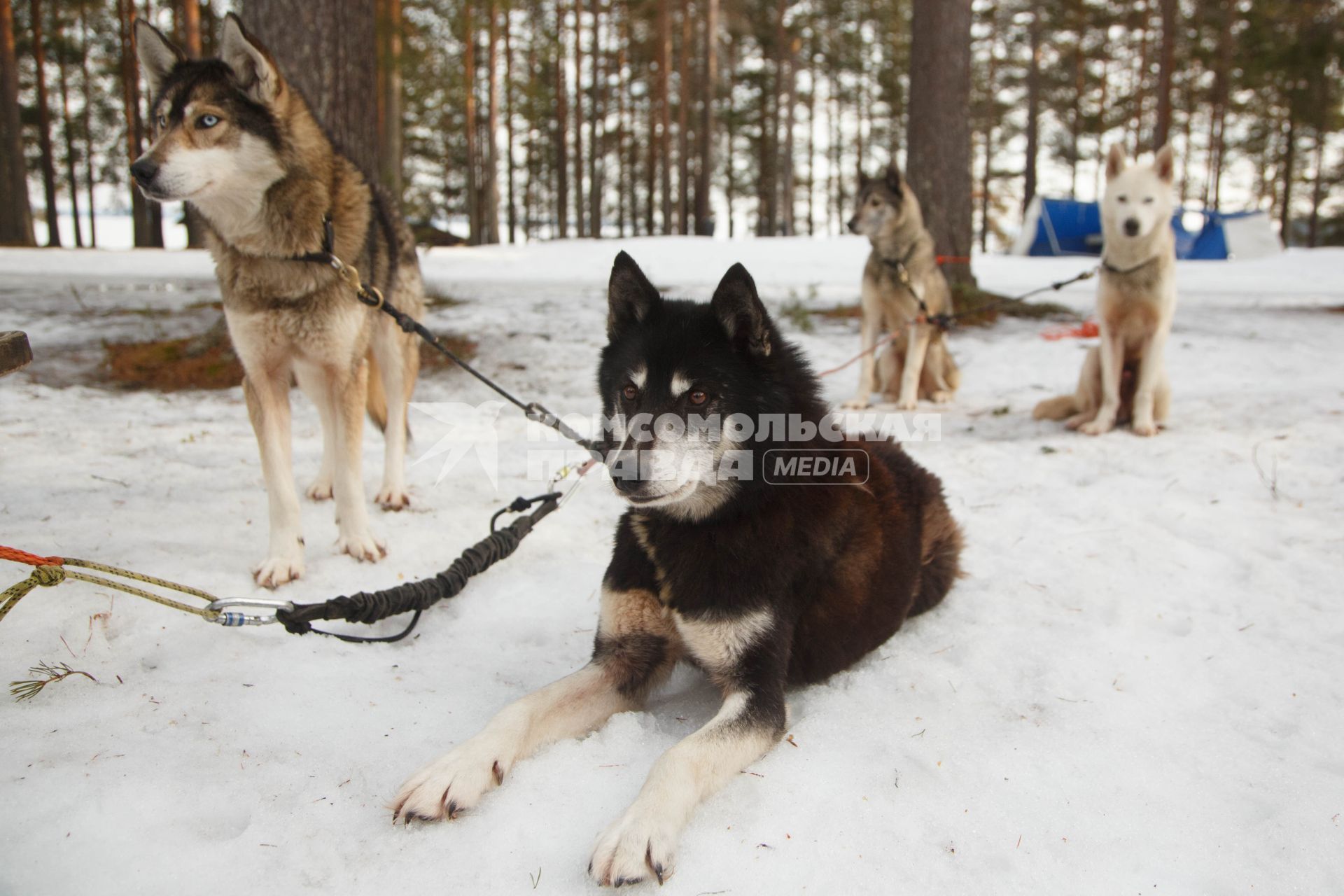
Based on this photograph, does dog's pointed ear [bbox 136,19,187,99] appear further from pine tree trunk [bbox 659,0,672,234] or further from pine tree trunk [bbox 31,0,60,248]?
pine tree trunk [bbox 659,0,672,234]

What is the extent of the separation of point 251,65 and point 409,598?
228 centimetres

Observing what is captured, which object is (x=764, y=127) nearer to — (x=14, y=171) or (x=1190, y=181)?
(x=1190, y=181)

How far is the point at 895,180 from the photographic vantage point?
7.21m

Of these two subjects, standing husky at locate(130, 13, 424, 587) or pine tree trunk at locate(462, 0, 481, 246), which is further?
pine tree trunk at locate(462, 0, 481, 246)

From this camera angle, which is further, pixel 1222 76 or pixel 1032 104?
pixel 1032 104

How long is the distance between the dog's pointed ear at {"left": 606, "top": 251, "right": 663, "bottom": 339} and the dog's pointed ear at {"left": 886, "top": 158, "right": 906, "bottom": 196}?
541 cm

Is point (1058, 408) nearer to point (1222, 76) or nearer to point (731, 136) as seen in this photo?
point (1222, 76)

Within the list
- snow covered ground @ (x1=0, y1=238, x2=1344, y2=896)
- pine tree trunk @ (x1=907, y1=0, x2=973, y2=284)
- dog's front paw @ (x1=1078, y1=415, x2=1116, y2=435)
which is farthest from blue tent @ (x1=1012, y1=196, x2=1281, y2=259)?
snow covered ground @ (x1=0, y1=238, x2=1344, y2=896)

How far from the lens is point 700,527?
239cm

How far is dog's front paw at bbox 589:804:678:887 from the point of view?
5.60 feet

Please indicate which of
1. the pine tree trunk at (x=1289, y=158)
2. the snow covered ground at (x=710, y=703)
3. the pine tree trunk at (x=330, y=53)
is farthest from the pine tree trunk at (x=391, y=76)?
the pine tree trunk at (x=1289, y=158)

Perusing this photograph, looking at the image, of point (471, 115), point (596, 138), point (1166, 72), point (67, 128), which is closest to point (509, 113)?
point (596, 138)

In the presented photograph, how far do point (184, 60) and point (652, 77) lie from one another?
28.9 m

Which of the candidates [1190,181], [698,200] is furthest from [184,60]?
[1190,181]
